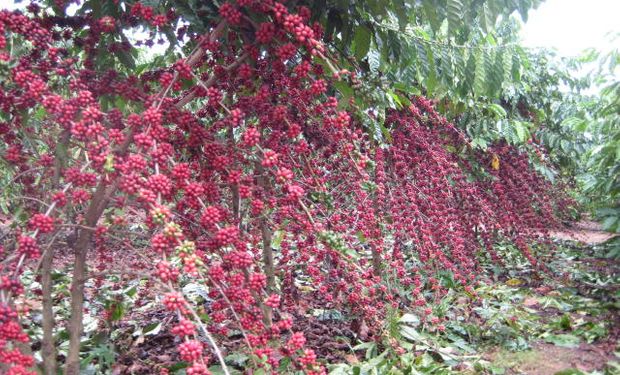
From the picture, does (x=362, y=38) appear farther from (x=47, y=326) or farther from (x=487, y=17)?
(x=47, y=326)

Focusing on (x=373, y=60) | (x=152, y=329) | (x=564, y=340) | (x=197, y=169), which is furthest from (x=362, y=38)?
(x=564, y=340)

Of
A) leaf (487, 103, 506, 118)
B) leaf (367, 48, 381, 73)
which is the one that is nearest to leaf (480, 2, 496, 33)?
leaf (367, 48, 381, 73)

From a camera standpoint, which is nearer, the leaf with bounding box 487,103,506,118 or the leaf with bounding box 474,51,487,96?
the leaf with bounding box 474,51,487,96

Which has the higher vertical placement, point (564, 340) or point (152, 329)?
point (152, 329)

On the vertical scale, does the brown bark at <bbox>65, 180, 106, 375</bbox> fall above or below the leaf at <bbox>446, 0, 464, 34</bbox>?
below

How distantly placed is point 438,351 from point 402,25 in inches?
65.4

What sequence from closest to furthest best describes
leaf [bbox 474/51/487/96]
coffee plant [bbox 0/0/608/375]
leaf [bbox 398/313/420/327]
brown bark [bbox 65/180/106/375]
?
coffee plant [bbox 0/0/608/375] < brown bark [bbox 65/180/106/375] < leaf [bbox 474/51/487/96] < leaf [bbox 398/313/420/327]

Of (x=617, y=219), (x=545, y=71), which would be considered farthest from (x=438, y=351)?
(x=545, y=71)

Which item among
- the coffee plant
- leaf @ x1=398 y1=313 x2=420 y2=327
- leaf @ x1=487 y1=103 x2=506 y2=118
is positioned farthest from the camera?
leaf @ x1=487 y1=103 x2=506 y2=118

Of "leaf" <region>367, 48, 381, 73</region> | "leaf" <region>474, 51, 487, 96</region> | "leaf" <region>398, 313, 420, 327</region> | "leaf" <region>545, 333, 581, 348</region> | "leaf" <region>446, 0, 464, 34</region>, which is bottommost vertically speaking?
"leaf" <region>545, 333, 581, 348</region>

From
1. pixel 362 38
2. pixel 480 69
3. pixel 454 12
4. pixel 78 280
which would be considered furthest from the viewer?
pixel 480 69

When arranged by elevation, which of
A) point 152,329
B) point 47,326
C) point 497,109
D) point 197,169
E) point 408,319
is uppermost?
point 497,109

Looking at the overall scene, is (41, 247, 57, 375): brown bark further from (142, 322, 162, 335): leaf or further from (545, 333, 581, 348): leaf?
(545, 333, 581, 348): leaf

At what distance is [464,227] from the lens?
13.1ft
